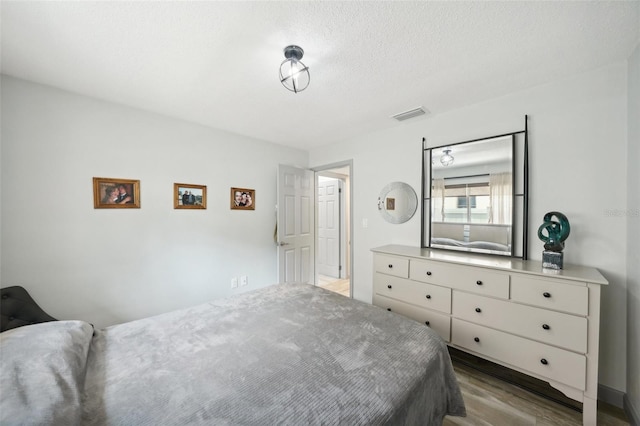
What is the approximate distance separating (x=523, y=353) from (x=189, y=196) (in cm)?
343

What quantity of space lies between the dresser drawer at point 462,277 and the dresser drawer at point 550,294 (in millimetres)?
74

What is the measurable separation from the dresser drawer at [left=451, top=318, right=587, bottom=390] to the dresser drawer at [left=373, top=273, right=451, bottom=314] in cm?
18

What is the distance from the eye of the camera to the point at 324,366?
1115mm

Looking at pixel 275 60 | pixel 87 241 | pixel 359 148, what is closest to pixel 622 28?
pixel 275 60

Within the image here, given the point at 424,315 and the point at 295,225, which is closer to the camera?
the point at 424,315

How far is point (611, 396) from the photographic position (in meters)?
1.68

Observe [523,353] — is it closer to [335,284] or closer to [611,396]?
[611,396]

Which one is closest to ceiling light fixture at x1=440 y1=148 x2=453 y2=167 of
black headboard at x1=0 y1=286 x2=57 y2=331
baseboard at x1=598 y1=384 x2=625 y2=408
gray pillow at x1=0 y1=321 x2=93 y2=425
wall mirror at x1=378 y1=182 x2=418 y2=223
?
wall mirror at x1=378 y1=182 x2=418 y2=223

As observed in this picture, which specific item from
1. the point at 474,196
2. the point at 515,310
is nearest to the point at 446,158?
the point at 474,196

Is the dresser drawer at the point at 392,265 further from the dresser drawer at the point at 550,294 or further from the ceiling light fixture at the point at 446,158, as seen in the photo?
the ceiling light fixture at the point at 446,158

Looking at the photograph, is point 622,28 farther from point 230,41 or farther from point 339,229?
Result: point 339,229

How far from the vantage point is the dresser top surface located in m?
1.53

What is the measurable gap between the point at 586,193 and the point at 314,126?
2.57 metres

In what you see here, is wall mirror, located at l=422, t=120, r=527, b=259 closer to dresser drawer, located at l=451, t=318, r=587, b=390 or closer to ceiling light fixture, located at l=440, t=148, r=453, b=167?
ceiling light fixture, located at l=440, t=148, r=453, b=167
